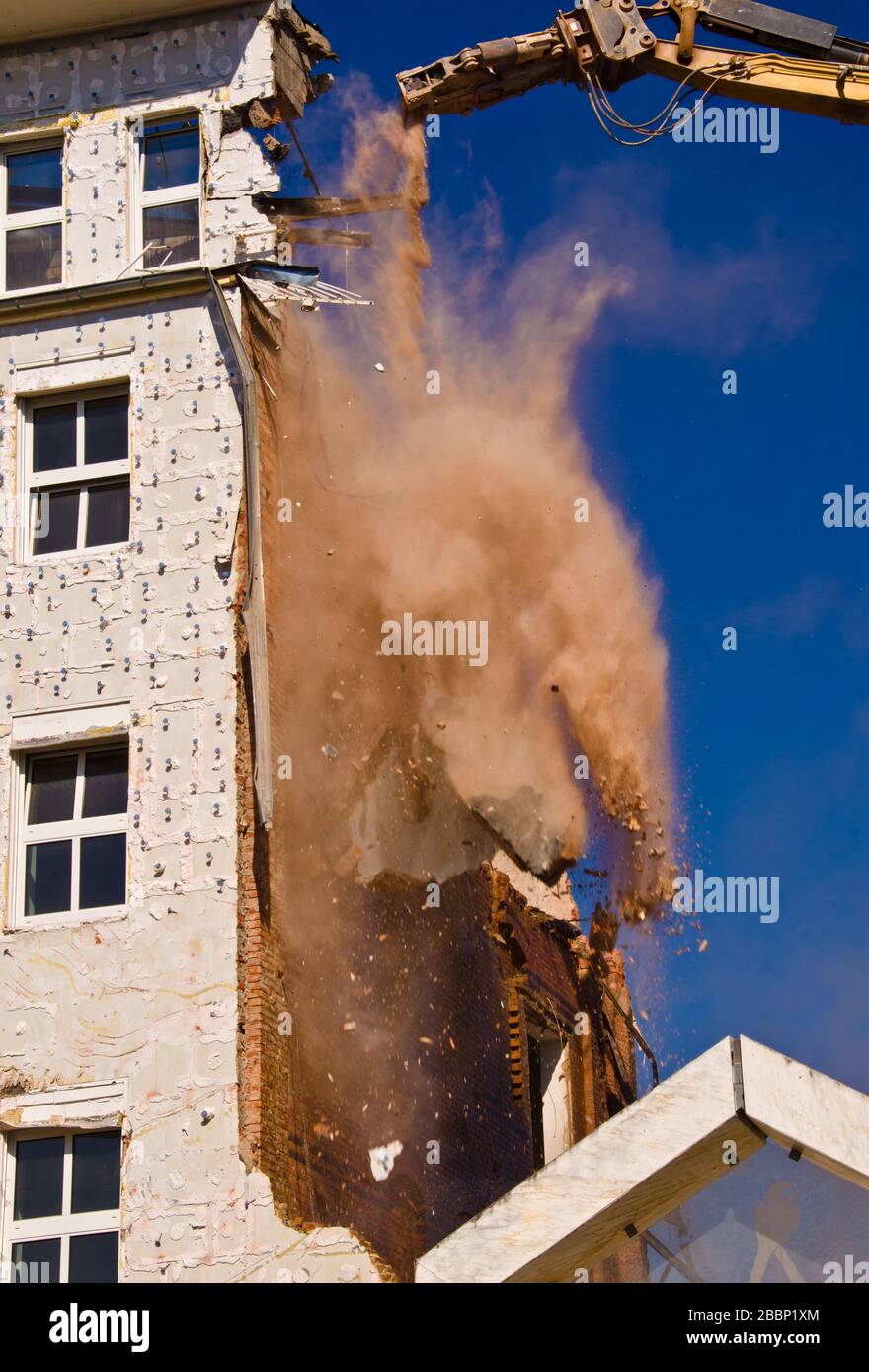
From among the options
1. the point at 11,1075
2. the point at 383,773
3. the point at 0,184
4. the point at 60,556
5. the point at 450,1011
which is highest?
the point at 0,184

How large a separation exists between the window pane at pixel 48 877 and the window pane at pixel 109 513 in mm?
3206

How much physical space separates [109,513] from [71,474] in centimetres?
64

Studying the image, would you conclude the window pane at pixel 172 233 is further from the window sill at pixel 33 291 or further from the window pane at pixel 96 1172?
the window pane at pixel 96 1172

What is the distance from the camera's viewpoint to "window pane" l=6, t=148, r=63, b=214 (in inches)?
825

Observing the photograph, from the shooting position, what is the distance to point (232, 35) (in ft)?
68.3

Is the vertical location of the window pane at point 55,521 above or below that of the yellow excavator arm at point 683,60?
below

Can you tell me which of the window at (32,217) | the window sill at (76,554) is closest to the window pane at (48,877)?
the window sill at (76,554)

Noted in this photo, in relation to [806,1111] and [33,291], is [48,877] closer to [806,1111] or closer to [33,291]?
[33,291]

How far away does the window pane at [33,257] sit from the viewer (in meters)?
20.7

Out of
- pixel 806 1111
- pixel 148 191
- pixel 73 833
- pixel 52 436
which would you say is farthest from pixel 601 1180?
pixel 148 191

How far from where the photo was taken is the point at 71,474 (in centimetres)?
1956
